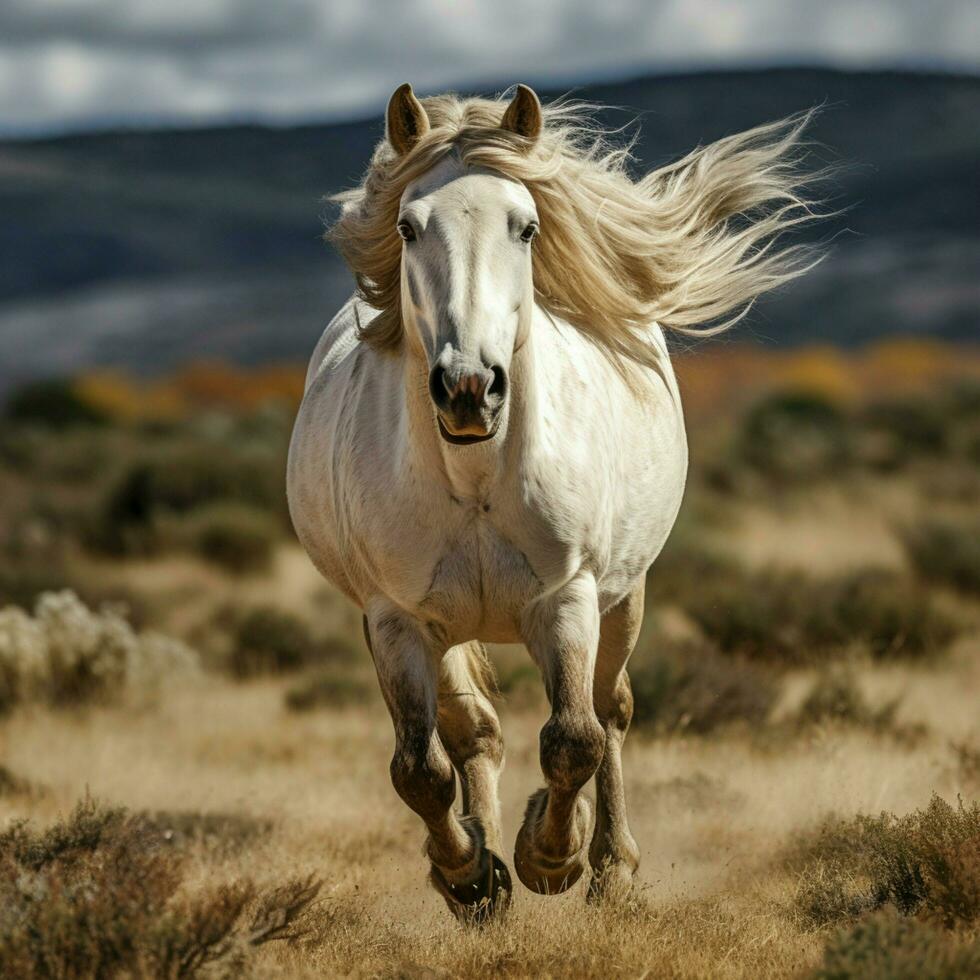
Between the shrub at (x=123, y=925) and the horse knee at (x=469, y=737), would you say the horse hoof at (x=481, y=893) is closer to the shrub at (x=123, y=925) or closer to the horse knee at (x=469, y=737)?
the horse knee at (x=469, y=737)

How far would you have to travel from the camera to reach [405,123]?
4637 mm

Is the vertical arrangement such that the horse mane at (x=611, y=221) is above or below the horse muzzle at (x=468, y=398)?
above

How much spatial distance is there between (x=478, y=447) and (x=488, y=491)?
0.14 m

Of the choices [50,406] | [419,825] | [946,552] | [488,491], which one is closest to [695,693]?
[419,825]

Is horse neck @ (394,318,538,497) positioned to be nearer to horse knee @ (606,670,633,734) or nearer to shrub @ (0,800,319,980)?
shrub @ (0,800,319,980)

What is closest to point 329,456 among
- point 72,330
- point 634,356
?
point 634,356

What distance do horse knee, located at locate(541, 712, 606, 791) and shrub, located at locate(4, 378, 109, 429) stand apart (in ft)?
119

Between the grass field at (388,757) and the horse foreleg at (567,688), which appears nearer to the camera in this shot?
the grass field at (388,757)

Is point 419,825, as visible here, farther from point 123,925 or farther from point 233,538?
point 233,538

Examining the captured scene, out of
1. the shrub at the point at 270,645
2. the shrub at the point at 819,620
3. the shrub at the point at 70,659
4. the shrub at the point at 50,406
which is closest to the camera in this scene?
the shrub at the point at 70,659

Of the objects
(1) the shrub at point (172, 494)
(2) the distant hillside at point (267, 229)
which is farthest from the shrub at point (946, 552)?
(2) the distant hillside at point (267, 229)

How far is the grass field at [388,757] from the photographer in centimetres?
417

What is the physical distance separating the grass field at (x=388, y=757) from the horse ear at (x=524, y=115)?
2238 mm

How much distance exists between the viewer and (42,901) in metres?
3.91
